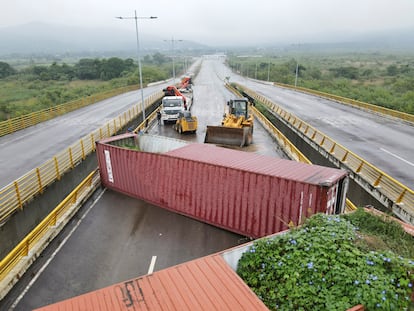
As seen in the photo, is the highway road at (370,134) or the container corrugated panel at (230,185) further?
the highway road at (370,134)

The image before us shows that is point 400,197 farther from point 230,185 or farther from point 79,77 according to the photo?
point 79,77

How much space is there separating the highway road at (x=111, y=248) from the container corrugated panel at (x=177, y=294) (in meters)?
3.80

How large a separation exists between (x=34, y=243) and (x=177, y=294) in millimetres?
7622

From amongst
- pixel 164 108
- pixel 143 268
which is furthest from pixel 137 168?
pixel 164 108

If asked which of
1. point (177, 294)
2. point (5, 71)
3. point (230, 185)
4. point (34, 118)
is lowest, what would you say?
point (34, 118)

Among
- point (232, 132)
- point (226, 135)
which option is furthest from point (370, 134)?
point (226, 135)

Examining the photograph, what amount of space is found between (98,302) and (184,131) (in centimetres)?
2321

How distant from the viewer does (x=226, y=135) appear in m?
24.0

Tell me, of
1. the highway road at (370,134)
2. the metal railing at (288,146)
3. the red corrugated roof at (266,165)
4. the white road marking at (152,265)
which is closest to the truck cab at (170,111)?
the metal railing at (288,146)

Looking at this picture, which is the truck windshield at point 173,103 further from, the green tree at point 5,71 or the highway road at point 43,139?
the green tree at point 5,71

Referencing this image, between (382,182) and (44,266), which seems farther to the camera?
A: (382,182)

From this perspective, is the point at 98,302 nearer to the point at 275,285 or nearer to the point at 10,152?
the point at 275,285

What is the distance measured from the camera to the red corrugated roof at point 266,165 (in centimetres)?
1164

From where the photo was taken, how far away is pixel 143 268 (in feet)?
35.9
